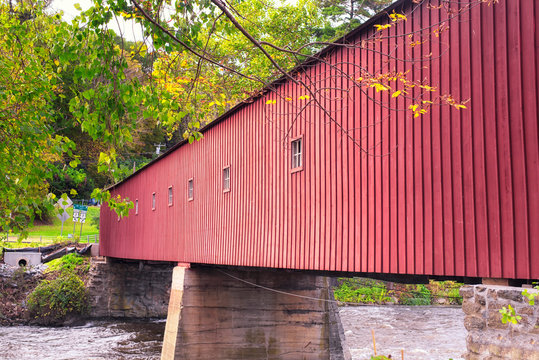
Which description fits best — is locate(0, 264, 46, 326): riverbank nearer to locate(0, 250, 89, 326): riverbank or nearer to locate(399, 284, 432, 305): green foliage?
locate(0, 250, 89, 326): riverbank

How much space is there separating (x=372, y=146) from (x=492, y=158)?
6.40 ft

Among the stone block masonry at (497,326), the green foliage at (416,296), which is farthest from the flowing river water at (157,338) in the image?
the stone block masonry at (497,326)

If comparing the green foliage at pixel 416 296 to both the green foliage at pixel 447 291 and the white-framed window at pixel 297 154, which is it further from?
the white-framed window at pixel 297 154

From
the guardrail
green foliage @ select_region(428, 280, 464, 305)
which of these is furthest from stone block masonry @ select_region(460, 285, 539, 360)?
the guardrail

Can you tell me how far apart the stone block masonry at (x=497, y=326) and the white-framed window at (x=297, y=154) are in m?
4.20

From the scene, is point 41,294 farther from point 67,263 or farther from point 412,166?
point 412,166

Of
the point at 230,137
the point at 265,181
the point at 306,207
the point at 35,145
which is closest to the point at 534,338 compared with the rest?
the point at 306,207

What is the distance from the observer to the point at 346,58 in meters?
8.09

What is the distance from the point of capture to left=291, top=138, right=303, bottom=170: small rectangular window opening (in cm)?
935

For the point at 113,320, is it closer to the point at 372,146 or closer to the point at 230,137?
the point at 230,137

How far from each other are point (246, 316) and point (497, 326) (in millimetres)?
7714

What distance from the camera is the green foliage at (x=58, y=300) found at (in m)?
20.4

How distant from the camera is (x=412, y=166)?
22.2ft

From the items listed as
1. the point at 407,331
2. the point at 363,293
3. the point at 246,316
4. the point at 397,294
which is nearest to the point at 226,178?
the point at 246,316
